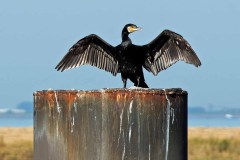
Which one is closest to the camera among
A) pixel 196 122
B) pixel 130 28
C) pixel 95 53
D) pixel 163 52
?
pixel 130 28

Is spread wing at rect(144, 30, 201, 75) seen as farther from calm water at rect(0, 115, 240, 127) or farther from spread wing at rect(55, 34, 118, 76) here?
calm water at rect(0, 115, 240, 127)

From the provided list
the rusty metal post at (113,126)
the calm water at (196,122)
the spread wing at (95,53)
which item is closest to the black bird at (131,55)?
the spread wing at (95,53)

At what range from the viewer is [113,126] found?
4070 millimetres

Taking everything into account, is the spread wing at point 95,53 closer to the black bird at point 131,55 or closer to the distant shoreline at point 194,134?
the black bird at point 131,55

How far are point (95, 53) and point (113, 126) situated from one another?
526 cm

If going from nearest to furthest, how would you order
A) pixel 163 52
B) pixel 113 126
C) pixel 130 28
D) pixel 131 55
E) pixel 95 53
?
1. pixel 113 126
2. pixel 131 55
3. pixel 130 28
4. pixel 95 53
5. pixel 163 52

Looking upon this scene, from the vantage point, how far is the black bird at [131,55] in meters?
8.73

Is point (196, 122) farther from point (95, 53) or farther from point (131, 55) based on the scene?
point (131, 55)

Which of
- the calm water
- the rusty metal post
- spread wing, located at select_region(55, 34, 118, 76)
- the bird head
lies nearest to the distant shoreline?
spread wing, located at select_region(55, 34, 118, 76)

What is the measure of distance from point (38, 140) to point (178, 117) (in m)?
0.78

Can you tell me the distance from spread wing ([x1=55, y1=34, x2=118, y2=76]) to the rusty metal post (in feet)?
15.3

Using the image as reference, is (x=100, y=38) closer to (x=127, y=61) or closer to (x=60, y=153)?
(x=127, y=61)

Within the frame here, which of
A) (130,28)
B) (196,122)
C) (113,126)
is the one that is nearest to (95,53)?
(130,28)

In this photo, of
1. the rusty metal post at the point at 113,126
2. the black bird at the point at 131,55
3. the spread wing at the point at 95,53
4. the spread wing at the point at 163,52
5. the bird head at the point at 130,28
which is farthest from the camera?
the spread wing at the point at 163,52
